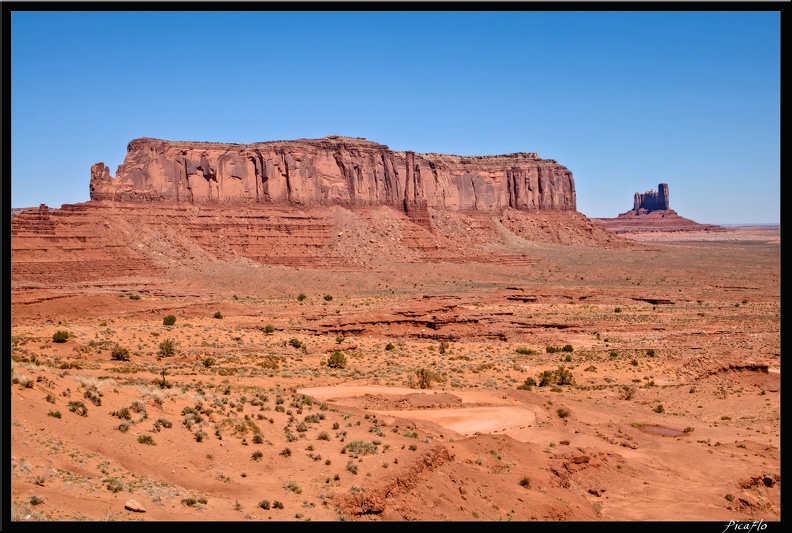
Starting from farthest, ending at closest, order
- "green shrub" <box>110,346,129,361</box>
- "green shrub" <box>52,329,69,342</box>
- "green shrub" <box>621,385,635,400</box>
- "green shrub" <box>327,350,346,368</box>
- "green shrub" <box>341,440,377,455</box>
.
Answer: "green shrub" <box>327,350,346,368</box> < "green shrub" <box>52,329,69,342</box> < "green shrub" <box>110,346,129,361</box> < "green shrub" <box>621,385,635,400</box> < "green shrub" <box>341,440,377,455</box>

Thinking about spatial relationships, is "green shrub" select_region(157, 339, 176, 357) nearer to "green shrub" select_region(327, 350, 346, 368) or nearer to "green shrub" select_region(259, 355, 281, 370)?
"green shrub" select_region(259, 355, 281, 370)

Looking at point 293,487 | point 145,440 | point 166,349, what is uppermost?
point 145,440

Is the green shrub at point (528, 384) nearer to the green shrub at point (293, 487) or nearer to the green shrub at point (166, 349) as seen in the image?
the green shrub at point (166, 349)

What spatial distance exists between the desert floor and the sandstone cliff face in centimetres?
3789

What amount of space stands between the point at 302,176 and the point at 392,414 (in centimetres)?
8519

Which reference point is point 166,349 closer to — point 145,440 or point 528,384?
point 528,384

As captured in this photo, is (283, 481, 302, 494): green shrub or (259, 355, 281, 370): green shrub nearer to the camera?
(283, 481, 302, 494): green shrub

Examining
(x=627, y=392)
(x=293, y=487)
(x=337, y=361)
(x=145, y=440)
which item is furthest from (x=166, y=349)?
(x=293, y=487)

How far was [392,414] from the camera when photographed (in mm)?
24781

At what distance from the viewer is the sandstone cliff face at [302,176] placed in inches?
3802

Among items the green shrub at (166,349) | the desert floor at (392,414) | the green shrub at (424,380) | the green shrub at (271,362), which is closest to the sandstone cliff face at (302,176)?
the desert floor at (392,414)

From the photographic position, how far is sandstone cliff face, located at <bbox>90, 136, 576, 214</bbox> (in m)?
96.6

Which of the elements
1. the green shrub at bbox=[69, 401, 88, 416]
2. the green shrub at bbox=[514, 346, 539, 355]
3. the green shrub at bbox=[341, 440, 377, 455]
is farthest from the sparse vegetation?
the green shrub at bbox=[514, 346, 539, 355]

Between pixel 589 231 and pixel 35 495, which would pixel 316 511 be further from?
pixel 589 231
